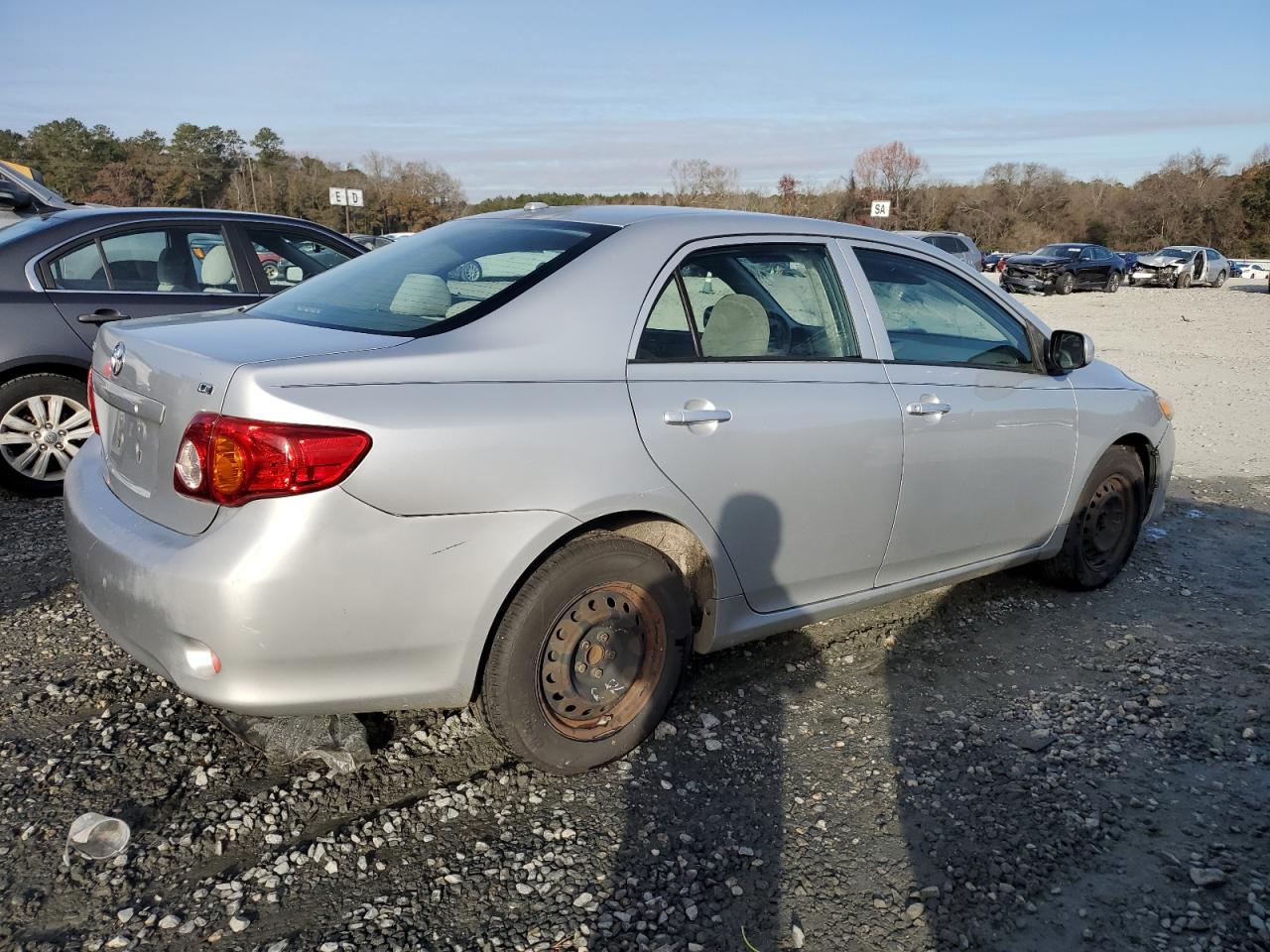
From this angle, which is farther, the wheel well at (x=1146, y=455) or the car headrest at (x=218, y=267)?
the car headrest at (x=218, y=267)

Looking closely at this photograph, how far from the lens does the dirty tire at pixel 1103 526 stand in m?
4.62

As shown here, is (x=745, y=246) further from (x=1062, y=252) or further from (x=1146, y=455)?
(x=1062, y=252)

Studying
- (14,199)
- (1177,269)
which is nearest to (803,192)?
(1177,269)

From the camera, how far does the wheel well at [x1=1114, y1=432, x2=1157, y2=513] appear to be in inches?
189

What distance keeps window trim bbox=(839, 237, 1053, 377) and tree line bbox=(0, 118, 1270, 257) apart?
50.1 m

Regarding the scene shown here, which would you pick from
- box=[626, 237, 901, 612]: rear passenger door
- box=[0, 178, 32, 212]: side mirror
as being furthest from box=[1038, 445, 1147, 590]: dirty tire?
box=[0, 178, 32, 212]: side mirror

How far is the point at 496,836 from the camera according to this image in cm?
278

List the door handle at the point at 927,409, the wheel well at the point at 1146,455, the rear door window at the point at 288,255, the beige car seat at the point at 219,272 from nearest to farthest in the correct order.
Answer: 1. the door handle at the point at 927,409
2. the wheel well at the point at 1146,455
3. the beige car seat at the point at 219,272
4. the rear door window at the point at 288,255

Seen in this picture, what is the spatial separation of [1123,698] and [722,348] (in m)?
2.06

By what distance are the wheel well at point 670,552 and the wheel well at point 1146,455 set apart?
8.49 feet

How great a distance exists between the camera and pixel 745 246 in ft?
11.4

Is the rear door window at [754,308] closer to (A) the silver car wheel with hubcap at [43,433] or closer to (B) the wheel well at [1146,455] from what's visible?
(B) the wheel well at [1146,455]

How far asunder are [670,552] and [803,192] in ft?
226

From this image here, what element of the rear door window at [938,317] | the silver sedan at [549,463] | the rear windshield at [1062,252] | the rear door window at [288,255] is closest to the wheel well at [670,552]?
the silver sedan at [549,463]
